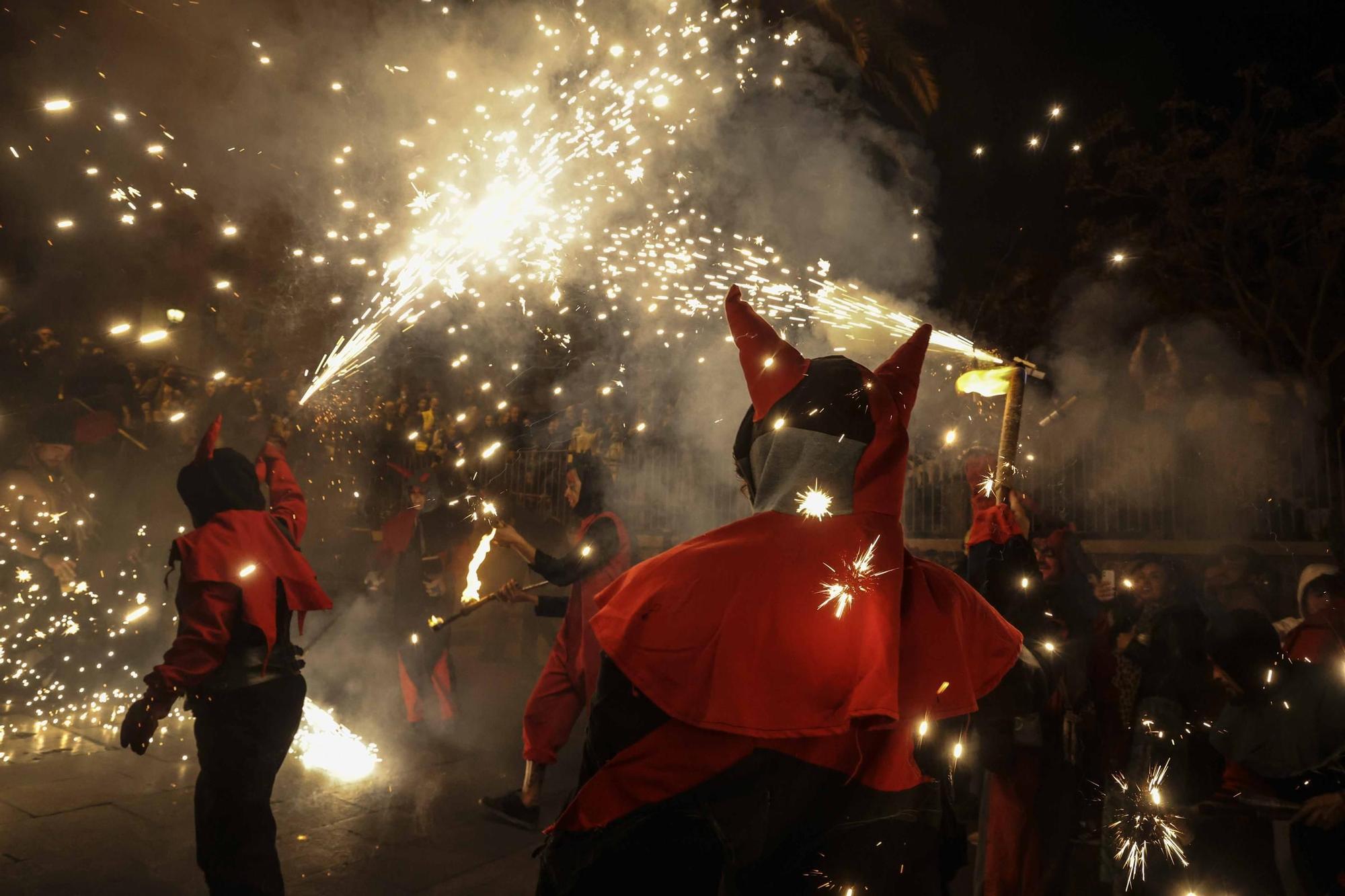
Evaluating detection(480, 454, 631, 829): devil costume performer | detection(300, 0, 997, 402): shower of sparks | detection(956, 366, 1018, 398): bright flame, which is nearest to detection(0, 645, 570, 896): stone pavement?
detection(480, 454, 631, 829): devil costume performer

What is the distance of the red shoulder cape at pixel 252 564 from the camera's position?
3.51 m

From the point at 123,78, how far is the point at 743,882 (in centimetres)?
986

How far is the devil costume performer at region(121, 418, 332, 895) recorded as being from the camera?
3293mm

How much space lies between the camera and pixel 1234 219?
1275 cm

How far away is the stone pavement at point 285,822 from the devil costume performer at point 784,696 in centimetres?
326

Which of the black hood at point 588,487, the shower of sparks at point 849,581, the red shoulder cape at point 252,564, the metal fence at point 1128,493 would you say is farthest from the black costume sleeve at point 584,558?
the shower of sparks at point 849,581

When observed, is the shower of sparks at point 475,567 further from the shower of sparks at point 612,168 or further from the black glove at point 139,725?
the shower of sparks at point 612,168

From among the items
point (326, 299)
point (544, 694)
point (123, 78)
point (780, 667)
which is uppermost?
point (326, 299)

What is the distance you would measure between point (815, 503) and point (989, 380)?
205cm

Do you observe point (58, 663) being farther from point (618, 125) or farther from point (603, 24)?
point (603, 24)

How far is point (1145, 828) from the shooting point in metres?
4.63

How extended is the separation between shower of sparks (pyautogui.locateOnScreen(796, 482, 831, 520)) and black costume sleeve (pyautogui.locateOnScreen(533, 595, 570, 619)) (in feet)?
13.7

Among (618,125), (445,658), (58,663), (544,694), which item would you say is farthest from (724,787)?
(58,663)

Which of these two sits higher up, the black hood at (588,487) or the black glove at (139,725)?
the black hood at (588,487)
